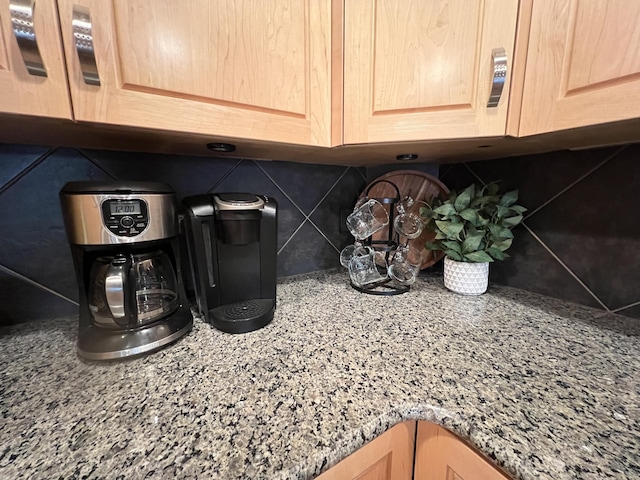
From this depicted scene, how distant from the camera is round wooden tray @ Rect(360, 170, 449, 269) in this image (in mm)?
1011

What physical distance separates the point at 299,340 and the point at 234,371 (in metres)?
0.15

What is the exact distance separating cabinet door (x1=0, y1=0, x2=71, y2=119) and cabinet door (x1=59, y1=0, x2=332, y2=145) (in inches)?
0.6

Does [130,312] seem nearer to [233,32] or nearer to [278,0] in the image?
[233,32]

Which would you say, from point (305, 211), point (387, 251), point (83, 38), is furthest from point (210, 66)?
point (387, 251)

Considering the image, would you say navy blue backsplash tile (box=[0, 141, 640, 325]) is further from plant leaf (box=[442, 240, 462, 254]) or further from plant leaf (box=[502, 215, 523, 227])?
plant leaf (box=[442, 240, 462, 254])

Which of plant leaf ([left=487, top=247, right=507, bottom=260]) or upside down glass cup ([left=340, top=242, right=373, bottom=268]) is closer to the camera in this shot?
plant leaf ([left=487, top=247, right=507, bottom=260])

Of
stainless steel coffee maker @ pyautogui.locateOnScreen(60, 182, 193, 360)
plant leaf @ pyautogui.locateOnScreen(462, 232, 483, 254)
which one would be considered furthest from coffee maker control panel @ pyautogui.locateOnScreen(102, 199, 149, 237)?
plant leaf @ pyautogui.locateOnScreen(462, 232, 483, 254)

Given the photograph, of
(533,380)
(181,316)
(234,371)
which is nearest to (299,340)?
(234,371)

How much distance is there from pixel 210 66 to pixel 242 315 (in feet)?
1.78

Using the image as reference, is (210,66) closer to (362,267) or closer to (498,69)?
(498,69)

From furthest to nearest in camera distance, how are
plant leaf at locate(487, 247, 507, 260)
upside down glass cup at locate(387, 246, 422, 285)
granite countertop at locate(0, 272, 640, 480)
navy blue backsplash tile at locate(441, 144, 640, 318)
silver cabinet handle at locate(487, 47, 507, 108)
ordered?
upside down glass cup at locate(387, 246, 422, 285) < plant leaf at locate(487, 247, 507, 260) < navy blue backsplash tile at locate(441, 144, 640, 318) < silver cabinet handle at locate(487, 47, 507, 108) < granite countertop at locate(0, 272, 640, 480)

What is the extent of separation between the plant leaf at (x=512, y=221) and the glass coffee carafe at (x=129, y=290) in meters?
Answer: 0.93

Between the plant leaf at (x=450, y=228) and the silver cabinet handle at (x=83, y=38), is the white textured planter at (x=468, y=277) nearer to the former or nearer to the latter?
the plant leaf at (x=450, y=228)

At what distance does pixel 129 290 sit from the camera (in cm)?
51
